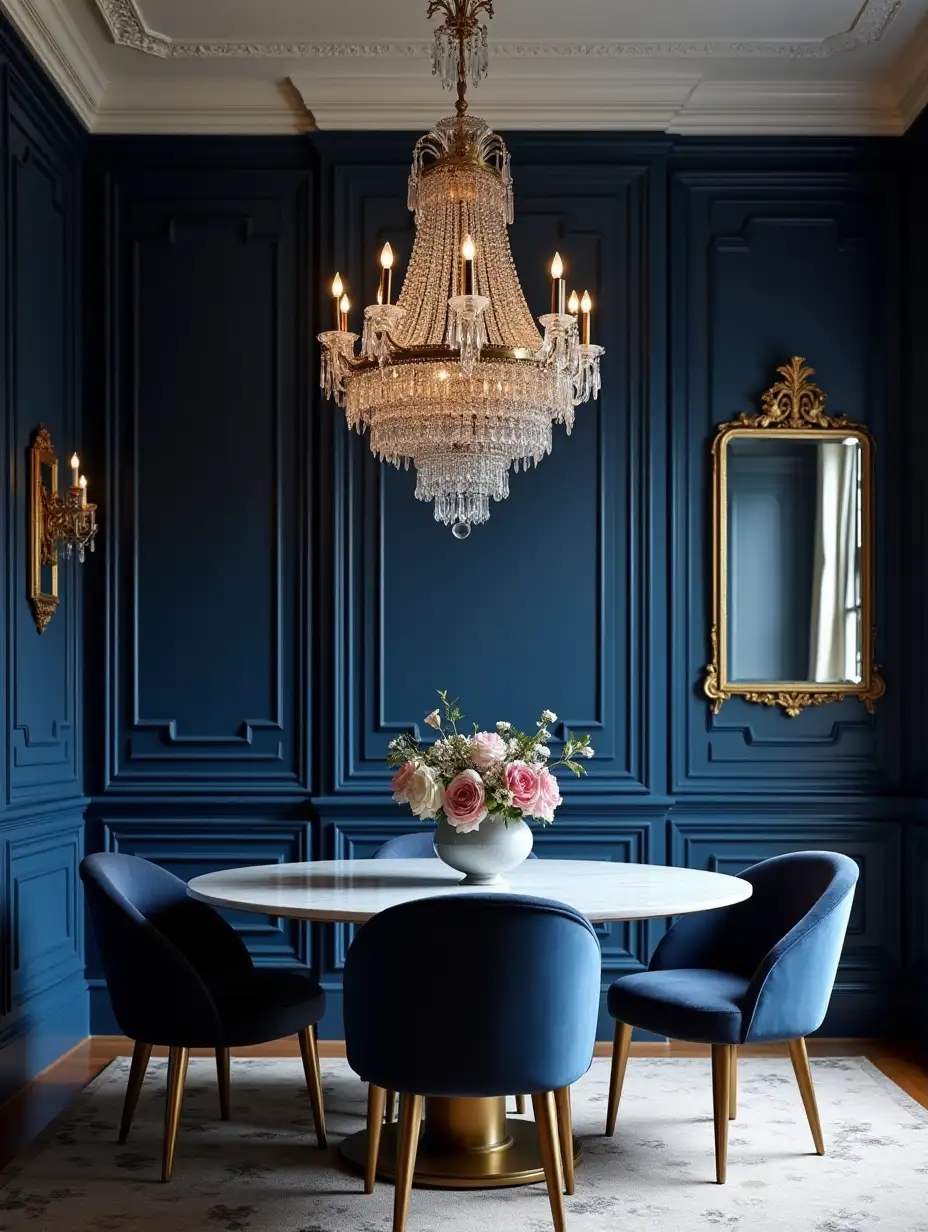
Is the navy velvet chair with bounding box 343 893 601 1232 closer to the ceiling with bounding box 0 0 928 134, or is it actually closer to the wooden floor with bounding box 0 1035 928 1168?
the wooden floor with bounding box 0 1035 928 1168

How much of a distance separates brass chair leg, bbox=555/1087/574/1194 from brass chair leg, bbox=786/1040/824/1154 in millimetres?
590

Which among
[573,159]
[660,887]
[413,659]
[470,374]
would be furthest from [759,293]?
[660,887]

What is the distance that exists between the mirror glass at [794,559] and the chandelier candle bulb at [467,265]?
5.30 feet

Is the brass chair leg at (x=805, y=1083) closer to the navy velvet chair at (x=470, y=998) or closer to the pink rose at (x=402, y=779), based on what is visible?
the navy velvet chair at (x=470, y=998)

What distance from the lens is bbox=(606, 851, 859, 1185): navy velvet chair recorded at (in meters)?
3.19

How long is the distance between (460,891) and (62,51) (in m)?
2.71

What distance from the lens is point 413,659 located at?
4.66m

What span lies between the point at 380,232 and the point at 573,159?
66 centimetres

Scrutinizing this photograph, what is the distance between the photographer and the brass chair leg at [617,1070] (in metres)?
3.56

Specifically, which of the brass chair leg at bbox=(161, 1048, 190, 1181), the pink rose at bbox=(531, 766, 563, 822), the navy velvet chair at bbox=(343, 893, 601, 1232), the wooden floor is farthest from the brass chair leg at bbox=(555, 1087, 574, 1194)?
the wooden floor

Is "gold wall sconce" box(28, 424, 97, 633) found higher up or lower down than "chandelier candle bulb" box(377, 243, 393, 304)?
lower down

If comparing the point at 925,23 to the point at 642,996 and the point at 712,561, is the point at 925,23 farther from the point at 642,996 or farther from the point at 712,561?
the point at 642,996

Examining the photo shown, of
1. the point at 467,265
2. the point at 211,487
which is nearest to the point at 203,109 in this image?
the point at 211,487

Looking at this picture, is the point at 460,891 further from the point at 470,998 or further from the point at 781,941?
the point at 781,941
